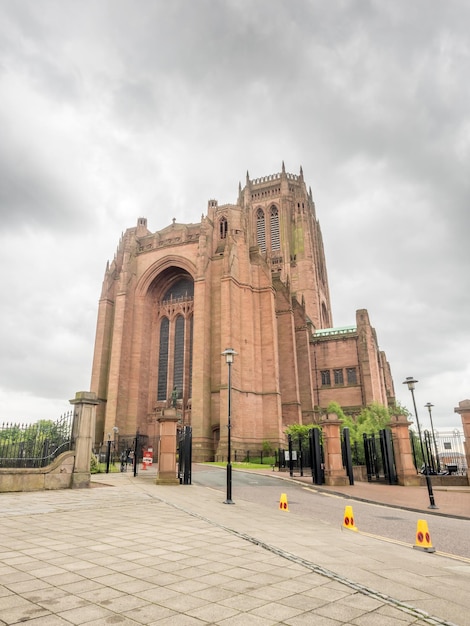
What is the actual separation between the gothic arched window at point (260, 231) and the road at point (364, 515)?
48.1 meters

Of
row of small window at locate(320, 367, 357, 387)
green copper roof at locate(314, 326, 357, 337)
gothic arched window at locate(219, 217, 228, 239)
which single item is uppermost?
gothic arched window at locate(219, 217, 228, 239)

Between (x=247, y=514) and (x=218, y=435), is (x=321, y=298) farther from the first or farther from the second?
(x=247, y=514)

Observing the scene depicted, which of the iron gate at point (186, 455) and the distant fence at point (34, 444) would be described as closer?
the distant fence at point (34, 444)

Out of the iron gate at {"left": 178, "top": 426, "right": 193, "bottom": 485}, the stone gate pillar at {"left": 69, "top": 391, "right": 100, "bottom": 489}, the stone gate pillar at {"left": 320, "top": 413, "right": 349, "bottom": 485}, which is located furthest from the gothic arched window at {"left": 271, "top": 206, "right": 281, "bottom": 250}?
the stone gate pillar at {"left": 69, "top": 391, "right": 100, "bottom": 489}

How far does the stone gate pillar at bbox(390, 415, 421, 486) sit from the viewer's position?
736 inches

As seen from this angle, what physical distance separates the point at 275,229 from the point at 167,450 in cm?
5140

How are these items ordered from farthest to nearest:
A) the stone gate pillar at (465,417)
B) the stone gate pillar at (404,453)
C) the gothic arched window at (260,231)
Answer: the gothic arched window at (260,231), the stone gate pillar at (404,453), the stone gate pillar at (465,417)

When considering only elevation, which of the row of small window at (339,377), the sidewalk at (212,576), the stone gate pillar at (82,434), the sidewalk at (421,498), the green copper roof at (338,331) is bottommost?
the sidewalk at (421,498)

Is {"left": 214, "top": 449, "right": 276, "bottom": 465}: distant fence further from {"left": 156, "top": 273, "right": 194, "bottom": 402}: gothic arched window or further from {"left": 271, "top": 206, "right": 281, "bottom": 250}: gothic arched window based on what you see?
{"left": 271, "top": 206, "right": 281, "bottom": 250}: gothic arched window

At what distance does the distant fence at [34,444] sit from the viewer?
13.5 metres

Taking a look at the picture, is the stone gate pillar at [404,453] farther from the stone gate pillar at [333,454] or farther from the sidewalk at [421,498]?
the stone gate pillar at [333,454]

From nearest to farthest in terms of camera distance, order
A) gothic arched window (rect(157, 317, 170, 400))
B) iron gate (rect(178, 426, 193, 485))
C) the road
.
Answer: the road
iron gate (rect(178, 426, 193, 485))
gothic arched window (rect(157, 317, 170, 400))

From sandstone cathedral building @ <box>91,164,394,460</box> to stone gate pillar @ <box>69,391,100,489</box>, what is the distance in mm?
16997

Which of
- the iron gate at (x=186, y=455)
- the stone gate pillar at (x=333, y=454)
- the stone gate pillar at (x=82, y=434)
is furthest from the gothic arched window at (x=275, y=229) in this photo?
the stone gate pillar at (x=82, y=434)
